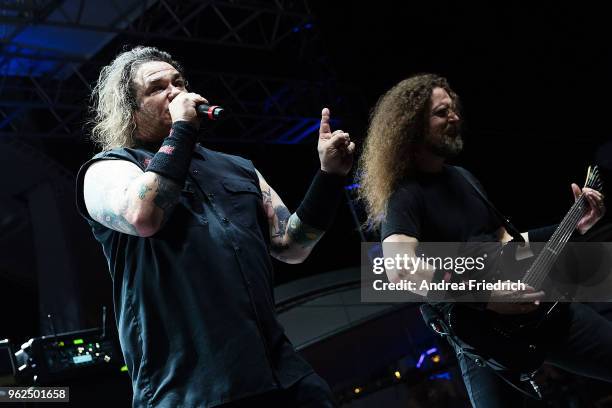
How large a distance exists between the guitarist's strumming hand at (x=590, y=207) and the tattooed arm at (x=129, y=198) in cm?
185

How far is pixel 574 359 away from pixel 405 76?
5866 mm

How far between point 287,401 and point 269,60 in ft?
24.1

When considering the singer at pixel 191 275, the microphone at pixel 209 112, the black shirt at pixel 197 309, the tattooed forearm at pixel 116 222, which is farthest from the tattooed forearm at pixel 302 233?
the tattooed forearm at pixel 116 222

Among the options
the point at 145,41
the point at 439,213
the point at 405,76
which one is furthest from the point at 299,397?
the point at 405,76

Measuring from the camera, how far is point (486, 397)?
265 cm

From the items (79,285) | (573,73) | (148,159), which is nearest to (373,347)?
(573,73)

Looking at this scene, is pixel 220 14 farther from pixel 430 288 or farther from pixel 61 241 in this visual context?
pixel 430 288

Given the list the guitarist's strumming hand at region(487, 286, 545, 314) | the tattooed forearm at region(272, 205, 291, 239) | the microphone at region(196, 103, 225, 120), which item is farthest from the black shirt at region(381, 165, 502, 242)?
the microphone at region(196, 103, 225, 120)

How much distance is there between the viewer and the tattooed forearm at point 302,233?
215 cm

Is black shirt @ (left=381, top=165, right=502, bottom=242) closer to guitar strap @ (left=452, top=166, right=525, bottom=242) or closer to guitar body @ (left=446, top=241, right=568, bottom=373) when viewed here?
guitar strap @ (left=452, top=166, right=525, bottom=242)

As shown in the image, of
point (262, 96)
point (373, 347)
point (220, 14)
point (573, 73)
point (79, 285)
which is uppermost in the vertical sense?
point (220, 14)

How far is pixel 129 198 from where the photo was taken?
5.64ft

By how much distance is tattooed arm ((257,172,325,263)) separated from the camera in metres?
2.16

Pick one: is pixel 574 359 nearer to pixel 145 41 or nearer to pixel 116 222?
pixel 116 222
